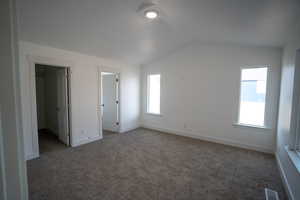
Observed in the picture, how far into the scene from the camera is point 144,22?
115 inches

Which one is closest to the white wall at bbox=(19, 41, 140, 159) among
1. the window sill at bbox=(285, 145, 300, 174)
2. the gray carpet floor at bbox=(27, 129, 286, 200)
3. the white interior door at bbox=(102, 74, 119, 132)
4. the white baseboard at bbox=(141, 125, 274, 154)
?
the white interior door at bbox=(102, 74, 119, 132)

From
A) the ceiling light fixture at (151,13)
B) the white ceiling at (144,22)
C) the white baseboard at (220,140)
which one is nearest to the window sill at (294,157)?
the white baseboard at (220,140)

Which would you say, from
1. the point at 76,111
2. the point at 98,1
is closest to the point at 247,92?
the point at 98,1

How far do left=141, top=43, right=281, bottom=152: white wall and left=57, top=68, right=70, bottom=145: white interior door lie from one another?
112 inches

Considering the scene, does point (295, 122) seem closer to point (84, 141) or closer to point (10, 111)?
point (10, 111)

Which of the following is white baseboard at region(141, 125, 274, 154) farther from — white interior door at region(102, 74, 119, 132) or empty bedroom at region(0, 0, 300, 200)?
white interior door at region(102, 74, 119, 132)

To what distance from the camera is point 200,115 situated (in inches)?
177

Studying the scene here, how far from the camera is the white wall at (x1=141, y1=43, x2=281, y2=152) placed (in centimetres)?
353

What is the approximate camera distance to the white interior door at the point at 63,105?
3652 millimetres

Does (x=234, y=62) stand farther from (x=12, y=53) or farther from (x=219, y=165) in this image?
(x=12, y=53)

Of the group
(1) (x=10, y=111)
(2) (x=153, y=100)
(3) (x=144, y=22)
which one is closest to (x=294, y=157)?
(1) (x=10, y=111)

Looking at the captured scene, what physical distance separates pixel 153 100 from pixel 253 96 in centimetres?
312

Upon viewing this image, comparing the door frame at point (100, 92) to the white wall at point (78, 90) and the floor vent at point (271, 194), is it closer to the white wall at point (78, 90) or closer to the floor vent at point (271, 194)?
the white wall at point (78, 90)

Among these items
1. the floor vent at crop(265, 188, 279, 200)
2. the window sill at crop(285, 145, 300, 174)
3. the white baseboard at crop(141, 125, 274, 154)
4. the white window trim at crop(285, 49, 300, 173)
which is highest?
the white window trim at crop(285, 49, 300, 173)
